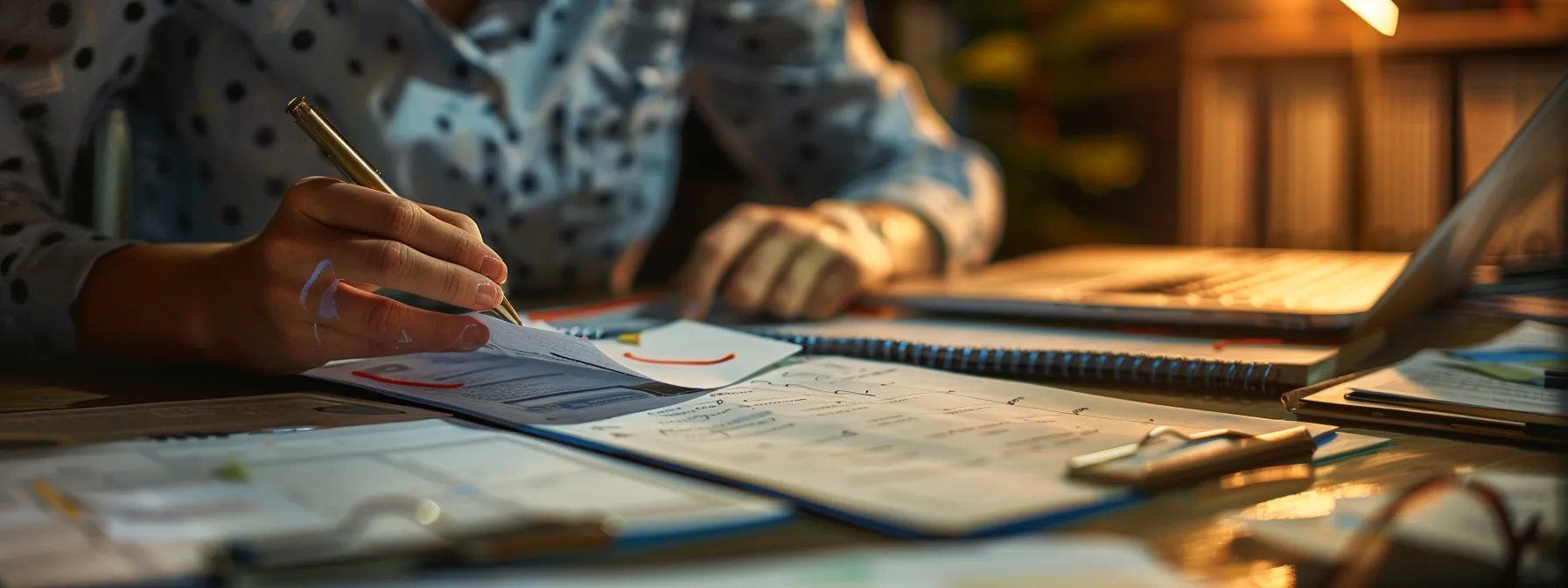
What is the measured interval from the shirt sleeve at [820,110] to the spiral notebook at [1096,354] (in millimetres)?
479

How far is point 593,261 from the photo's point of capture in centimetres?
113

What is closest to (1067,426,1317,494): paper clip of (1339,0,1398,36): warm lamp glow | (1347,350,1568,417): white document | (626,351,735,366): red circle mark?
(1347,350,1568,417): white document

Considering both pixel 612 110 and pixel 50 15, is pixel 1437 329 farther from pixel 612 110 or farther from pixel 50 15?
pixel 50 15

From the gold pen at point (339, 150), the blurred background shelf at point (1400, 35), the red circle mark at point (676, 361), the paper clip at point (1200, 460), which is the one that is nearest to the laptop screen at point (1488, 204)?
the paper clip at point (1200, 460)

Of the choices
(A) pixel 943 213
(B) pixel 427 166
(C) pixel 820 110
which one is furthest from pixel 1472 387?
(C) pixel 820 110

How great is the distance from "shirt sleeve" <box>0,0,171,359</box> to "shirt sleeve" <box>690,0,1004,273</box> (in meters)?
0.63

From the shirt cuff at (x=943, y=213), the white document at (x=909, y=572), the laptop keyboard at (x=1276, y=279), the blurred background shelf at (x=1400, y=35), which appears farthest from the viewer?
the blurred background shelf at (x=1400, y=35)

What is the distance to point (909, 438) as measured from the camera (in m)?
0.40

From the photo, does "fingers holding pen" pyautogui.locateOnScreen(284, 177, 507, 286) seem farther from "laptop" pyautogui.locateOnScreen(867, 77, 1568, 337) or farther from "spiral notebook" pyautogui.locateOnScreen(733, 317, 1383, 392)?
"laptop" pyautogui.locateOnScreen(867, 77, 1568, 337)

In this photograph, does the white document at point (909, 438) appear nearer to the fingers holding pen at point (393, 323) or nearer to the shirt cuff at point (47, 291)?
the fingers holding pen at point (393, 323)

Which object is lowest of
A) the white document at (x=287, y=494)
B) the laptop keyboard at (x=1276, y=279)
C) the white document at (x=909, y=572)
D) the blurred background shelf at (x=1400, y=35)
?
the white document at (x=909, y=572)

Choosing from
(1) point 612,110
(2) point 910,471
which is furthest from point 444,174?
(2) point 910,471

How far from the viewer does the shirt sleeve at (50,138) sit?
0.62 m

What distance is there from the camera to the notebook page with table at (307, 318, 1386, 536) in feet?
1.04
